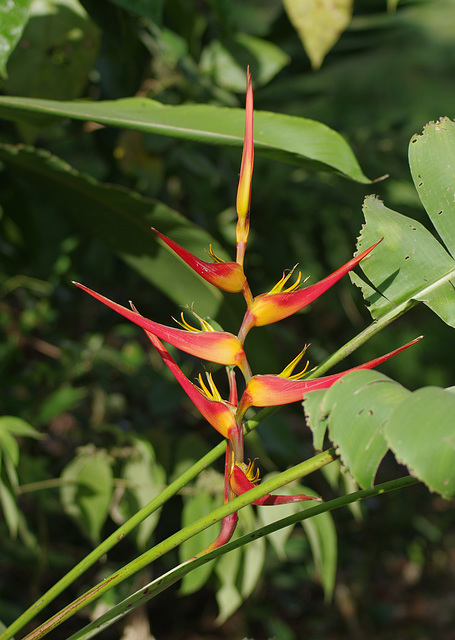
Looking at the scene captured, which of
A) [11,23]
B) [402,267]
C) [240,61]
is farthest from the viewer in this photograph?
[240,61]

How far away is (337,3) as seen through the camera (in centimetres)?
65

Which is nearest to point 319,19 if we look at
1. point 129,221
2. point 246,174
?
point 129,221

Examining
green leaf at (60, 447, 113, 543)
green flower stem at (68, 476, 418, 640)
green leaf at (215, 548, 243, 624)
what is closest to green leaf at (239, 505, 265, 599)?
green leaf at (215, 548, 243, 624)

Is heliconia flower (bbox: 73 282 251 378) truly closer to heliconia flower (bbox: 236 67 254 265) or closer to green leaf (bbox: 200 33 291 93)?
heliconia flower (bbox: 236 67 254 265)

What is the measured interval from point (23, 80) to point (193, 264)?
1.44ft

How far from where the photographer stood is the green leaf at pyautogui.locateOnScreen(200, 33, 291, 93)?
792 millimetres

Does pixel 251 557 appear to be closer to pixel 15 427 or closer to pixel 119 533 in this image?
pixel 15 427

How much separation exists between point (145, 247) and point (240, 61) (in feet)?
1.27

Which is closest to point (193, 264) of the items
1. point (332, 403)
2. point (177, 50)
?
point (332, 403)

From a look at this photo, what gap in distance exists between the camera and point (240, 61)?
83 cm

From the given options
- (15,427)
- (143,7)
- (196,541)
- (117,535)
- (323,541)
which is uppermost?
(143,7)

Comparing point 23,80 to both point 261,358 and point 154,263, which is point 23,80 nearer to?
point 154,263

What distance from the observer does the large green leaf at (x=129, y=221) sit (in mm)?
529

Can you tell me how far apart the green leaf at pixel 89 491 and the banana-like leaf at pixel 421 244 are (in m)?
0.40
